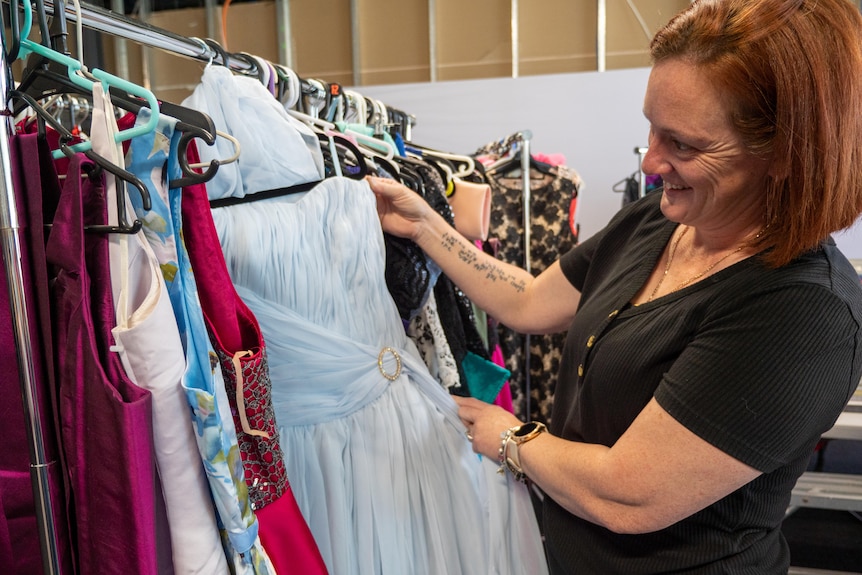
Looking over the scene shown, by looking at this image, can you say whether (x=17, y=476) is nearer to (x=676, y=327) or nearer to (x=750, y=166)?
(x=676, y=327)

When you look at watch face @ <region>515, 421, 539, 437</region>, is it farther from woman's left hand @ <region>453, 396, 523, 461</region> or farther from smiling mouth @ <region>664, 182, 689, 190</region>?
smiling mouth @ <region>664, 182, 689, 190</region>

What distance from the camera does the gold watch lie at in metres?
1.13

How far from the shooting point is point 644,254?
3.82ft

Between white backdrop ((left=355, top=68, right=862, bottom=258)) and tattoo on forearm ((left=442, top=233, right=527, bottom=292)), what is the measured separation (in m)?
2.79

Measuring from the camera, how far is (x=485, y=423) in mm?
1195

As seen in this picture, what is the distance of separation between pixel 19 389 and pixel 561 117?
386cm

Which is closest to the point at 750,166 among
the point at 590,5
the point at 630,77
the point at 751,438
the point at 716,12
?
the point at 716,12

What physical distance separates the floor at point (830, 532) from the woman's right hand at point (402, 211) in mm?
2332

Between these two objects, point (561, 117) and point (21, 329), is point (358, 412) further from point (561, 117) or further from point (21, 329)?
point (561, 117)

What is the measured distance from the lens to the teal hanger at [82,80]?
2.24 ft

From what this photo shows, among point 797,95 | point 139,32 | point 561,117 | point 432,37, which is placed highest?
point 432,37

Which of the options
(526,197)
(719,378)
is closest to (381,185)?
(719,378)

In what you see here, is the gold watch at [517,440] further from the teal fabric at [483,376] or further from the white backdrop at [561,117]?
the white backdrop at [561,117]

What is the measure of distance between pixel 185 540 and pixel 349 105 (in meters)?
1.16
